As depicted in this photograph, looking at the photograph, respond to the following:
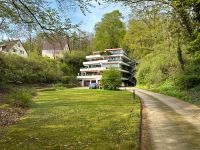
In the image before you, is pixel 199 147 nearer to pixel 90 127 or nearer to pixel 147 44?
pixel 90 127

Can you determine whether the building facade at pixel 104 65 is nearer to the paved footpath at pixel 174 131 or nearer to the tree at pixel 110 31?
the tree at pixel 110 31

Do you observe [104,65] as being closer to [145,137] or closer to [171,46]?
[171,46]

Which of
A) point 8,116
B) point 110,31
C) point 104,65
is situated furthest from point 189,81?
point 110,31

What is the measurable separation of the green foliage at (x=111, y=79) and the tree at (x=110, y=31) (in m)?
49.6

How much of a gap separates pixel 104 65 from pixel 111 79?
1705 inches

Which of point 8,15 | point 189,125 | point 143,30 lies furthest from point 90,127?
point 143,30

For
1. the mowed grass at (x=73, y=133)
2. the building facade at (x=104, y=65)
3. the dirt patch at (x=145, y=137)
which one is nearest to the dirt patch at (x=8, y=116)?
the mowed grass at (x=73, y=133)

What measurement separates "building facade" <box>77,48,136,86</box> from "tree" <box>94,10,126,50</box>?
26.1 ft

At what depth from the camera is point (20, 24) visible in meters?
11.3

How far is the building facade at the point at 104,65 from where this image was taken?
88.9 meters

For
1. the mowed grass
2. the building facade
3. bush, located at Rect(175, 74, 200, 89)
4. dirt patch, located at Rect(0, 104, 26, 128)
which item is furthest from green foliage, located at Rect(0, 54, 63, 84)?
the mowed grass

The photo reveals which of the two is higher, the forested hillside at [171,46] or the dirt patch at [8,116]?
the forested hillside at [171,46]

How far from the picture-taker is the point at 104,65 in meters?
91.9

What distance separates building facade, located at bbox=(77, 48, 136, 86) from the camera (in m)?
88.9
